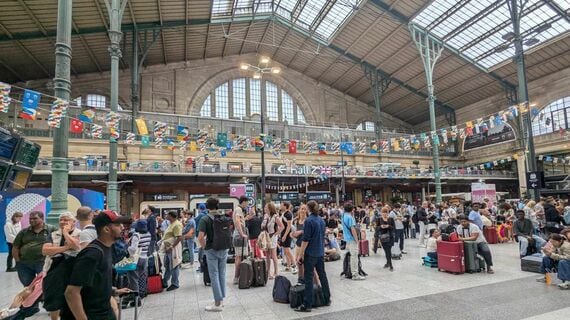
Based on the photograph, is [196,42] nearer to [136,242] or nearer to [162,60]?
[162,60]

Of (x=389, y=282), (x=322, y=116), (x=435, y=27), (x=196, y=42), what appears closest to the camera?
(x=389, y=282)

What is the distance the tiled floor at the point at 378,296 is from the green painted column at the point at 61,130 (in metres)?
1.81

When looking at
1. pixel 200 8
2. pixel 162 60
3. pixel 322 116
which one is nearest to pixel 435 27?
pixel 322 116

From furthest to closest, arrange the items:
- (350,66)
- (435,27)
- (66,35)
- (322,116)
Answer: (322,116), (350,66), (435,27), (66,35)

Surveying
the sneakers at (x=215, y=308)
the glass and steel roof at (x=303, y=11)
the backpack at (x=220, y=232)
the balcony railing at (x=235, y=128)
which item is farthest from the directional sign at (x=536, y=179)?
the balcony railing at (x=235, y=128)

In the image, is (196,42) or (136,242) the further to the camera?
(196,42)

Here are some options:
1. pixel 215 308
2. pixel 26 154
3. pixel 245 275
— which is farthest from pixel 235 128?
pixel 215 308

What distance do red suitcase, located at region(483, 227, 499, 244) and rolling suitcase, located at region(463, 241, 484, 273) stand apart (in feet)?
20.6

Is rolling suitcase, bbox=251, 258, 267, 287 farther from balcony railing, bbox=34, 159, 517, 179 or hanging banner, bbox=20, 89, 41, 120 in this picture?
balcony railing, bbox=34, 159, 517, 179

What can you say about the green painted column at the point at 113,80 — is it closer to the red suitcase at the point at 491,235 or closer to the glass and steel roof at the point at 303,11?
the red suitcase at the point at 491,235

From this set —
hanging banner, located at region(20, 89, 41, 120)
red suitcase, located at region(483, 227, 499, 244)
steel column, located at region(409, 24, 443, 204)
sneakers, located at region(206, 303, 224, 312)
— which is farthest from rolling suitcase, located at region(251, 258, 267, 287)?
steel column, located at region(409, 24, 443, 204)

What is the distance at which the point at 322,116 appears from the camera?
4312 centimetres

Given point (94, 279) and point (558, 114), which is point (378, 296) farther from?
point (558, 114)

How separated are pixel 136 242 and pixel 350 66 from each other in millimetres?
35924
